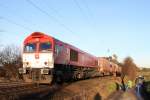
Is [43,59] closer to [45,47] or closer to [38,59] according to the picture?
[38,59]

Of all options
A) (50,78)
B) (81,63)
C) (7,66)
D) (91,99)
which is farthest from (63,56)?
(7,66)

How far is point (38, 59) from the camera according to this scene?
28.7 m

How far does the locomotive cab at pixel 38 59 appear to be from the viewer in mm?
27719

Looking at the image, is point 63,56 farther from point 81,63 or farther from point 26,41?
point 81,63

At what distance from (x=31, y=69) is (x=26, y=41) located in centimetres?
292

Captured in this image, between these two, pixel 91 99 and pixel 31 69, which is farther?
pixel 31 69

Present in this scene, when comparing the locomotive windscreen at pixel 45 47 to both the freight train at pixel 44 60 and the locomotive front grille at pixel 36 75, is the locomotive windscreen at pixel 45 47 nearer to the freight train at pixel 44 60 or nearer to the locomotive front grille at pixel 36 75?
the freight train at pixel 44 60

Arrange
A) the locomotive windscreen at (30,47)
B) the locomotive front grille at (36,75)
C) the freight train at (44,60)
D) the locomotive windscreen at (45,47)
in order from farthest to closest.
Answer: the locomotive windscreen at (30,47) < the locomotive windscreen at (45,47) < the locomotive front grille at (36,75) < the freight train at (44,60)

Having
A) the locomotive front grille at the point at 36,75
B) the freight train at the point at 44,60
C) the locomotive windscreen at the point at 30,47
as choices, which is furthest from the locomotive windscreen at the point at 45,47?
the locomotive front grille at the point at 36,75

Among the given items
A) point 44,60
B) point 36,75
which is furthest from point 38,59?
point 36,75

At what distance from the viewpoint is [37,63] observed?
28688 millimetres

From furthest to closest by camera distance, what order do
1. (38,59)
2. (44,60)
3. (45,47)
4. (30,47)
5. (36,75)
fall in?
(30,47), (45,47), (38,59), (44,60), (36,75)

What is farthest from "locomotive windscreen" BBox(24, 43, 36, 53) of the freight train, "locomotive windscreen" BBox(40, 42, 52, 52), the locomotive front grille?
the locomotive front grille

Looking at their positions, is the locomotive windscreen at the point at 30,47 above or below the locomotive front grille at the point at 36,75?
above
